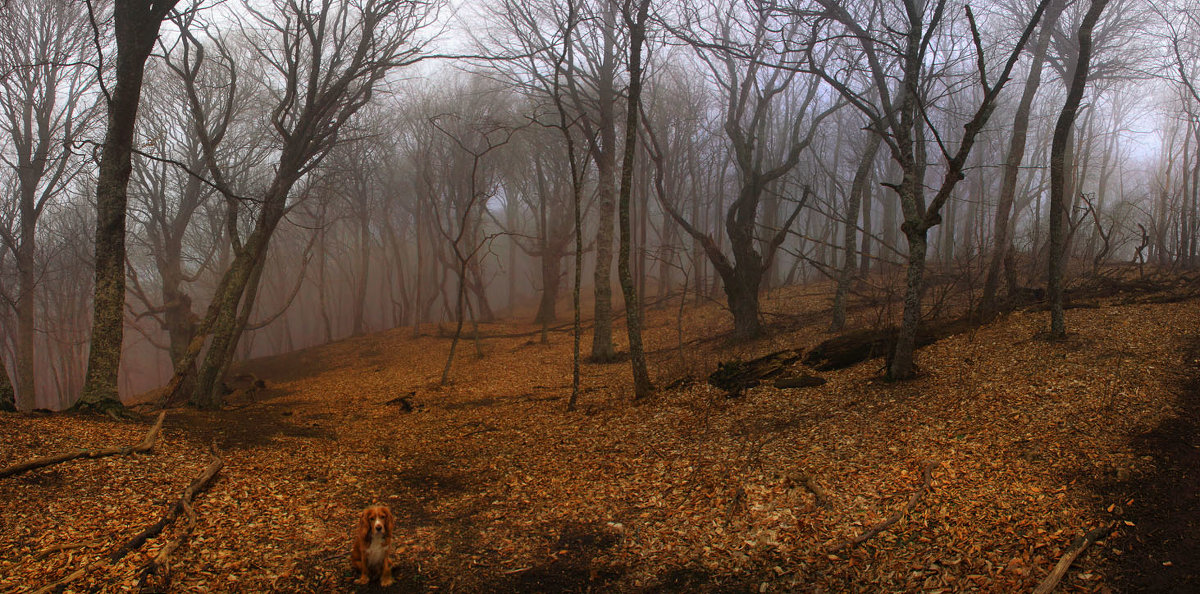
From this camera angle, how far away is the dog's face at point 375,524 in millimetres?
3412

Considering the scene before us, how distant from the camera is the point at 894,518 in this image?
12.5 ft

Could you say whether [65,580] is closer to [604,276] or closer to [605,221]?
[604,276]

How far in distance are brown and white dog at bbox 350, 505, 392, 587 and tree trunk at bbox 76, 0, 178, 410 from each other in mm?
5034

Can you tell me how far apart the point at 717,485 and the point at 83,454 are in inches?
197

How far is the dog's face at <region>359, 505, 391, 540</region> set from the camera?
3.41 meters

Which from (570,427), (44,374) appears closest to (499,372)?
(570,427)

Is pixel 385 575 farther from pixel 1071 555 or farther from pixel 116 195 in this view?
pixel 116 195

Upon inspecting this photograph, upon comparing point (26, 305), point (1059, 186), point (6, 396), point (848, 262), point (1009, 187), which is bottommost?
point (6, 396)

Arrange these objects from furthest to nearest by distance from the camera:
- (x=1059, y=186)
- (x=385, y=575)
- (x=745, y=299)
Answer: (x=745, y=299) → (x=1059, y=186) → (x=385, y=575)

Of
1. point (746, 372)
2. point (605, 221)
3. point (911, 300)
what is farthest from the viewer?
point (605, 221)

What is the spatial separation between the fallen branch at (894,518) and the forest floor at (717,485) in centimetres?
3

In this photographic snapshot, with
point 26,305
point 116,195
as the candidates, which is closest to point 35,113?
point 26,305

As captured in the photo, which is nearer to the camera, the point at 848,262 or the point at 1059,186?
the point at 1059,186

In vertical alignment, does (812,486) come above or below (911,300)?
below
